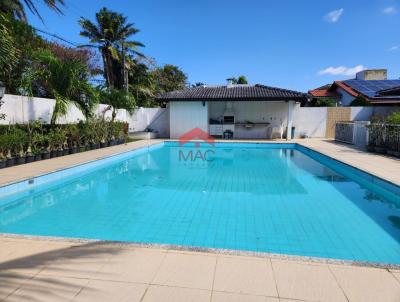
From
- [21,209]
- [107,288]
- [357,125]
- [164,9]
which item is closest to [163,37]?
[164,9]

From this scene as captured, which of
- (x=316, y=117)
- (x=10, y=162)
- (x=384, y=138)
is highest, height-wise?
(x=316, y=117)

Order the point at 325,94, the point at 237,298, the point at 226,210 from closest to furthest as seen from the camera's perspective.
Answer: the point at 237,298
the point at 226,210
the point at 325,94

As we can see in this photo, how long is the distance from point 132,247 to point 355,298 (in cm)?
232

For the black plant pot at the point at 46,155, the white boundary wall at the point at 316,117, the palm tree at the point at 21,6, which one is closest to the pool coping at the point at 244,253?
the black plant pot at the point at 46,155

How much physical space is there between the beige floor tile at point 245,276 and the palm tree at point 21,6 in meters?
8.34

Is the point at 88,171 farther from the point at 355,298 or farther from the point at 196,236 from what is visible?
the point at 355,298

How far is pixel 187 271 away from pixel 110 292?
743mm

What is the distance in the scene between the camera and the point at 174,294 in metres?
2.40

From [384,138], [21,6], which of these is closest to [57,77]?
[21,6]

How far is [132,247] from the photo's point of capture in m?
3.29

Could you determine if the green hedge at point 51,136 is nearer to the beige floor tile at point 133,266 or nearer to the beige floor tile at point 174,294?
the beige floor tile at point 133,266

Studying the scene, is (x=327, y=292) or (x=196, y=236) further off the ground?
(x=327, y=292)

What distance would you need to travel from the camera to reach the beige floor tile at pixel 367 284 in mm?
2348

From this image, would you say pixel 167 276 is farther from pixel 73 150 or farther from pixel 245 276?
pixel 73 150
